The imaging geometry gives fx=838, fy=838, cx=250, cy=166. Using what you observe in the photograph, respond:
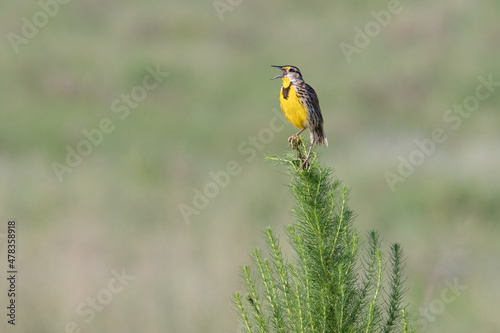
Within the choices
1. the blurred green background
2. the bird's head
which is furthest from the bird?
the blurred green background

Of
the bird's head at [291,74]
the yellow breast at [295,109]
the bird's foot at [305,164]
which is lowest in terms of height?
the bird's foot at [305,164]

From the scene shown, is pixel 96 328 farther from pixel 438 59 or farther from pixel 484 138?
pixel 438 59

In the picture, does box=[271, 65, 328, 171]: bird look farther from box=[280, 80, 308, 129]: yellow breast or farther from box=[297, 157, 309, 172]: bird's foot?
box=[297, 157, 309, 172]: bird's foot

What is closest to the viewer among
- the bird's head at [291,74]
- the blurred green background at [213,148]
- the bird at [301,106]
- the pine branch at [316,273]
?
the pine branch at [316,273]

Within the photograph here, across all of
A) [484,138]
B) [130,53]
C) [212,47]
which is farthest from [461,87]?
[130,53]

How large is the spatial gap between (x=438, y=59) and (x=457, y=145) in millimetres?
7175

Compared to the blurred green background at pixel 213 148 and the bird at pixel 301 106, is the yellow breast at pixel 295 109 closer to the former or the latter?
the bird at pixel 301 106

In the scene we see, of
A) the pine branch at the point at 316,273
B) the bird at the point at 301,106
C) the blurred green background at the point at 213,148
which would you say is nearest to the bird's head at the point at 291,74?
the bird at the point at 301,106

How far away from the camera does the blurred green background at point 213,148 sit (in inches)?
285

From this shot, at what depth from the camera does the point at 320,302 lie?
309cm

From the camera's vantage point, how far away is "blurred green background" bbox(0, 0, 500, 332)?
23.8 feet

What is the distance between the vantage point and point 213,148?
45.7 feet

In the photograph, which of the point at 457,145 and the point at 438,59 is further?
the point at 438,59

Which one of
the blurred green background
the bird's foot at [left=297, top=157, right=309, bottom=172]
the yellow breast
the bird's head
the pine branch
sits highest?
the blurred green background
